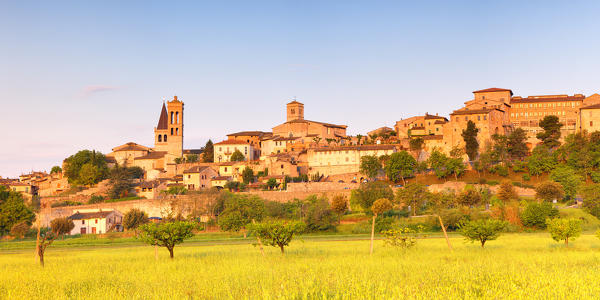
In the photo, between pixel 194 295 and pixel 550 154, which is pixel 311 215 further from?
pixel 194 295

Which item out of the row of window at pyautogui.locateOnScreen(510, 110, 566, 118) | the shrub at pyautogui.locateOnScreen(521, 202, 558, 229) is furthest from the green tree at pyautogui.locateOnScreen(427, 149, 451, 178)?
the row of window at pyautogui.locateOnScreen(510, 110, 566, 118)

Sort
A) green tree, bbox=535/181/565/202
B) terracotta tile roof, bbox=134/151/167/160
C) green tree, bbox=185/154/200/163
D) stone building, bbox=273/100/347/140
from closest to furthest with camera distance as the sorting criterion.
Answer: green tree, bbox=535/181/565/202, green tree, bbox=185/154/200/163, stone building, bbox=273/100/347/140, terracotta tile roof, bbox=134/151/167/160

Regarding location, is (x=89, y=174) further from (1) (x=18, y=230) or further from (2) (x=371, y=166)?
(2) (x=371, y=166)

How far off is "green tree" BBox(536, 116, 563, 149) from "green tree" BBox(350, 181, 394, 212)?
102ft

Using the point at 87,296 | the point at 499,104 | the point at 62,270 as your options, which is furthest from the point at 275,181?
the point at 87,296

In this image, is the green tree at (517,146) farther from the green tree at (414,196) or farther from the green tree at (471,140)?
the green tree at (414,196)

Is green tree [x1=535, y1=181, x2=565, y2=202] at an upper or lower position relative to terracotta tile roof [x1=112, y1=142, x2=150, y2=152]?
lower

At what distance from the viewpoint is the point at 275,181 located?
8362cm

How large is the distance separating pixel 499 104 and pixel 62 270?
8700cm

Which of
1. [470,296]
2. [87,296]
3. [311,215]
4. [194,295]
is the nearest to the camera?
[470,296]

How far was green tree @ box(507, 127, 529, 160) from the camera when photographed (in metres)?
79.4

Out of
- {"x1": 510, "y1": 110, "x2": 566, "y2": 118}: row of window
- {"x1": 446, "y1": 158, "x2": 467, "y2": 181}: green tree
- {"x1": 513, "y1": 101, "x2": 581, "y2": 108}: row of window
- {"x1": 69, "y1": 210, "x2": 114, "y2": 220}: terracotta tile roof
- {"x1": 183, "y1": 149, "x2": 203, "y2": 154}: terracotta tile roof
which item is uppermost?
{"x1": 513, "y1": 101, "x2": 581, "y2": 108}: row of window

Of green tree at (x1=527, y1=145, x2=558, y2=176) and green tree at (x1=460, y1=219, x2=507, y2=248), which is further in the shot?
green tree at (x1=527, y1=145, x2=558, y2=176)

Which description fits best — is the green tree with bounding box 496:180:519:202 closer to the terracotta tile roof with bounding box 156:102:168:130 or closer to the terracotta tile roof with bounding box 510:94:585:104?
the terracotta tile roof with bounding box 510:94:585:104
